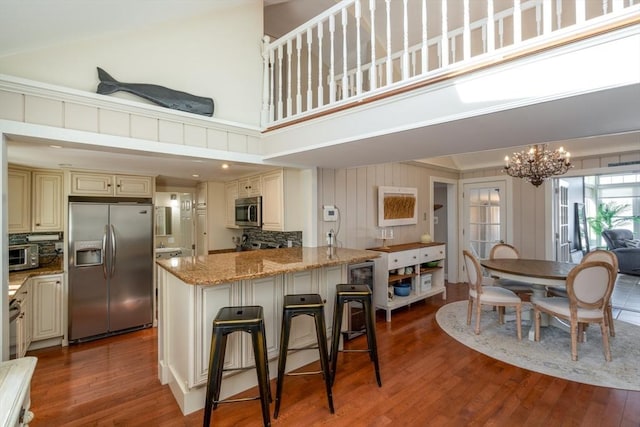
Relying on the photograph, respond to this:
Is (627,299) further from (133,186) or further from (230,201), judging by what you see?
(133,186)

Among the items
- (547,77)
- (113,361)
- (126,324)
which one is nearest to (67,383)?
(113,361)

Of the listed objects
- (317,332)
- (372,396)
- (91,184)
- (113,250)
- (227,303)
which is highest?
(91,184)

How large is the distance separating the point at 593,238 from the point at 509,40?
25.5ft

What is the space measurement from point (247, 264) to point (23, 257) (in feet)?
8.83

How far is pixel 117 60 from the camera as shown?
234 cm

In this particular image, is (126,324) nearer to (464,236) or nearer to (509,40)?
(464,236)

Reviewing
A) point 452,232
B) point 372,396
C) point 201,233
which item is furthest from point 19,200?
point 452,232

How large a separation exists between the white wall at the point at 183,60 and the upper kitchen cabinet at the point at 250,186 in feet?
3.43

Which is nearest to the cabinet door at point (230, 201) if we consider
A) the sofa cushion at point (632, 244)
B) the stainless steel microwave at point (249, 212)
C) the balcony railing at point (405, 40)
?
the stainless steel microwave at point (249, 212)

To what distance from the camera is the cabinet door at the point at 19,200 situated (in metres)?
3.25

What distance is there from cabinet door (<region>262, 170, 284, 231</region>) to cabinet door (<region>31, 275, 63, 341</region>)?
235 cm

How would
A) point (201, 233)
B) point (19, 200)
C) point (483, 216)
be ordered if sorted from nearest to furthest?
1. point (19, 200)
2. point (201, 233)
3. point (483, 216)

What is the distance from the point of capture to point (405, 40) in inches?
81.3

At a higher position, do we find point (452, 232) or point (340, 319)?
point (452, 232)
